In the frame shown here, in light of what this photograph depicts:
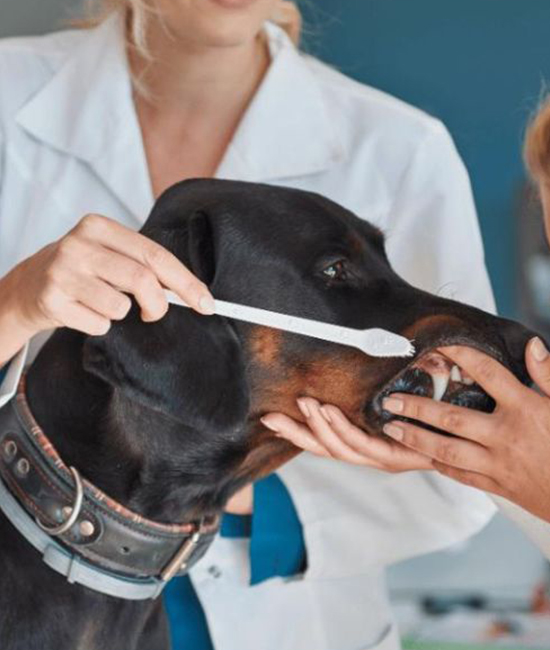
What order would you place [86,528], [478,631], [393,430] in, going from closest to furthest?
[86,528]
[393,430]
[478,631]

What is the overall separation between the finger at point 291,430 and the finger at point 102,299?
0.25m

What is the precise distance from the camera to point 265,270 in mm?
1492

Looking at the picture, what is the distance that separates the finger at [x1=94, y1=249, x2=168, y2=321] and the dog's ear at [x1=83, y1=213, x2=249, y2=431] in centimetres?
6

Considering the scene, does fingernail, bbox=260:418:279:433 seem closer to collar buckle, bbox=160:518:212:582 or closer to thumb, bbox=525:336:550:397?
collar buckle, bbox=160:518:212:582

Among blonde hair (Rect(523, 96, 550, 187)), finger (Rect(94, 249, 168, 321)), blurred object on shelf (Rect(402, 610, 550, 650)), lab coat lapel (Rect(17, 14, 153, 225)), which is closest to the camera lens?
finger (Rect(94, 249, 168, 321))

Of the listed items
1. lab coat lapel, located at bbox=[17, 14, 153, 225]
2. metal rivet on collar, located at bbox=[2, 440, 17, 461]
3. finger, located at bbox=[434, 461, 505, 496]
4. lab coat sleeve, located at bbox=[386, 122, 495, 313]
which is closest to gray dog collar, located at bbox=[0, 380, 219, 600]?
metal rivet on collar, located at bbox=[2, 440, 17, 461]

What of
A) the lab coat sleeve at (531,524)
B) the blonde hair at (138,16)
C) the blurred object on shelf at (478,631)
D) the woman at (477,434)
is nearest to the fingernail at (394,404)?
the woman at (477,434)

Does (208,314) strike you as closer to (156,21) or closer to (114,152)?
(114,152)

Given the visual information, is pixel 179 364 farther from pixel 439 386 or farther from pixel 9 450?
pixel 439 386

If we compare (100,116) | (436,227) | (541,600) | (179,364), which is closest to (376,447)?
(179,364)

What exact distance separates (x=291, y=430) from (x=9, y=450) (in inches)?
12.1

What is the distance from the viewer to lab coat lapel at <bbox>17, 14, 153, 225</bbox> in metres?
1.94

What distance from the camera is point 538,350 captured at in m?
1.42

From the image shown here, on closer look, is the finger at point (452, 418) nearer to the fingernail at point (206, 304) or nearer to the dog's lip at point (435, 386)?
the dog's lip at point (435, 386)
